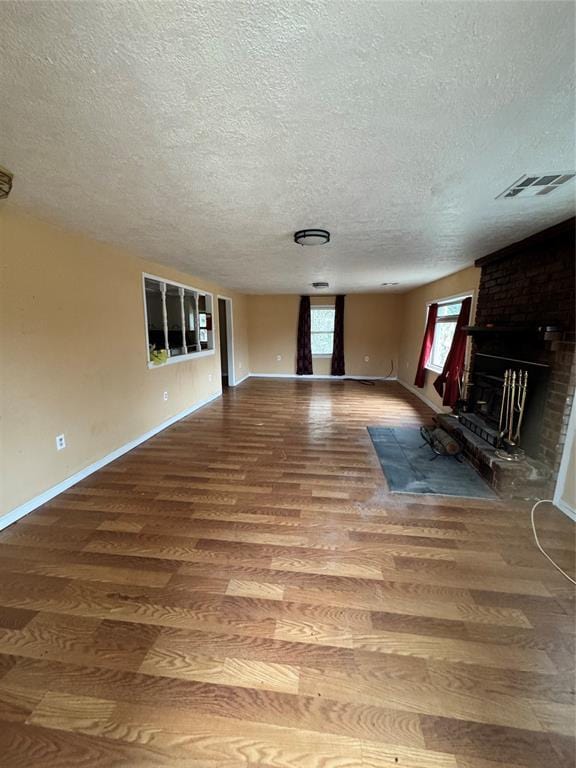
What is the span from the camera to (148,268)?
3.73m

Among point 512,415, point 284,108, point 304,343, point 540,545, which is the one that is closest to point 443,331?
point 512,415

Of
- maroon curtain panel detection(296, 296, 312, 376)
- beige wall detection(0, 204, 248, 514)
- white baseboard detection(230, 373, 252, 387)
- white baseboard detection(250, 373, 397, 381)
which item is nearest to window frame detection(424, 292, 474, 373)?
white baseboard detection(250, 373, 397, 381)

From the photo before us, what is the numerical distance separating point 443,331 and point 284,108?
4.94 m

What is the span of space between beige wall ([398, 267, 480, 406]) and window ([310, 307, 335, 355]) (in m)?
1.78

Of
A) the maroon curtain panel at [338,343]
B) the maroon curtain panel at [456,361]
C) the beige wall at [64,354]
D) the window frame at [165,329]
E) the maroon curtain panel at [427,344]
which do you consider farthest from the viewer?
the maroon curtain panel at [338,343]

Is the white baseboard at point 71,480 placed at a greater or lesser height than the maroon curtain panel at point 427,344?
lesser

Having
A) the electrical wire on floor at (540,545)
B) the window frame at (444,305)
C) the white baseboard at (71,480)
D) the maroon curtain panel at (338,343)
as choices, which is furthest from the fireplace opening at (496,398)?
the maroon curtain panel at (338,343)

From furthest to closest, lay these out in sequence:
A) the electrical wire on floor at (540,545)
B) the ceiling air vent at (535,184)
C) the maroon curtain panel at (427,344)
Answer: the maroon curtain panel at (427,344)
the electrical wire on floor at (540,545)
the ceiling air vent at (535,184)

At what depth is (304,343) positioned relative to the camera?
26.0ft

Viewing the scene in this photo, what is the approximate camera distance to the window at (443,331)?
484 centimetres

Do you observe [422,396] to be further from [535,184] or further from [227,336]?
[535,184]

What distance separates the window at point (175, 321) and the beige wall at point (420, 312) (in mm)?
4057

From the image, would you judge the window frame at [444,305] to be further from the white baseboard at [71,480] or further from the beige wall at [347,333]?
the white baseboard at [71,480]

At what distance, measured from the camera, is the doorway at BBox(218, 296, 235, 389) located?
6.65 m
